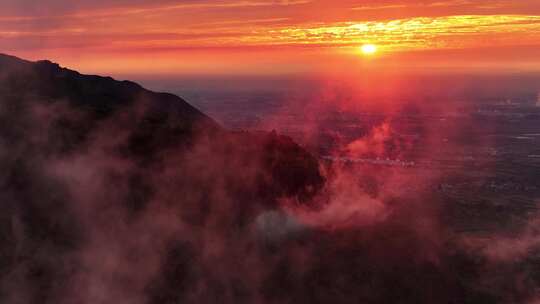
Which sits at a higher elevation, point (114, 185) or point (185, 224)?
point (114, 185)

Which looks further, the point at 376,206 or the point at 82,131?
the point at 376,206

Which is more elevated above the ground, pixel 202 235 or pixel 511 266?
pixel 202 235

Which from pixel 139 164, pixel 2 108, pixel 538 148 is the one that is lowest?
pixel 538 148

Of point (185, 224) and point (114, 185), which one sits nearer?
point (185, 224)

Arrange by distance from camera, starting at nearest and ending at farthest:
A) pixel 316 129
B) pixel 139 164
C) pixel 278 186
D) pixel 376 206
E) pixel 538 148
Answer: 1. pixel 139 164
2. pixel 278 186
3. pixel 376 206
4. pixel 538 148
5. pixel 316 129

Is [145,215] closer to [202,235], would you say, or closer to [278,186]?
[202,235]

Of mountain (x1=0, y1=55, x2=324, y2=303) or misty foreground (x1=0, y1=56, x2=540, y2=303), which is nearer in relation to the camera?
mountain (x1=0, y1=55, x2=324, y2=303)

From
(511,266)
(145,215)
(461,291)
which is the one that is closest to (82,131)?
(145,215)

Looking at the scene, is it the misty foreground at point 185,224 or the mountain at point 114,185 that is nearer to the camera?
the mountain at point 114,185
